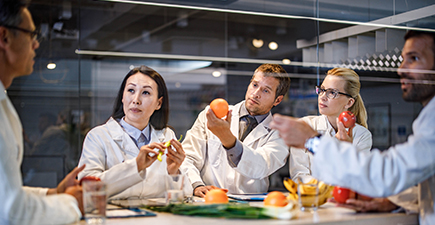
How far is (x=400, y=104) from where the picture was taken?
226cm

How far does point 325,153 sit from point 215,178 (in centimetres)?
124

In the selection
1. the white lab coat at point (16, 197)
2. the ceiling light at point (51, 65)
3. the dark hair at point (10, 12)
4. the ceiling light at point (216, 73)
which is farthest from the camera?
the ceiling light at point (216, 73)

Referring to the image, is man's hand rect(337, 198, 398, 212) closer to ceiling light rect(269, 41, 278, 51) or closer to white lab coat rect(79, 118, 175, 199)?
white lab coat rect(79, 118, 175, 199)

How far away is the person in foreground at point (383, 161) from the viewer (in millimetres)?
1483

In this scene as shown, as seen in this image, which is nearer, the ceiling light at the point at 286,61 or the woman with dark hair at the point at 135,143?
the woman with dark hair at the point at 135,143

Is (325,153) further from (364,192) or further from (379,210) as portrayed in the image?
(379,210)

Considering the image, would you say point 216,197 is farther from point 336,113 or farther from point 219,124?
point 336,113

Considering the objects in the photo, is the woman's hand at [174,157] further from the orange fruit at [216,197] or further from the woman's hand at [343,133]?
the woman's hand at [343,133]

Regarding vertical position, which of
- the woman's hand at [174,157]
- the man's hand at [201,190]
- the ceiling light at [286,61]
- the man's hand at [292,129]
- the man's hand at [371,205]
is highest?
the ceiling light at [286,61]

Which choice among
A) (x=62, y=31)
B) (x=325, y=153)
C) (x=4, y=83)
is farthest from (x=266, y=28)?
(x=4, y=83)

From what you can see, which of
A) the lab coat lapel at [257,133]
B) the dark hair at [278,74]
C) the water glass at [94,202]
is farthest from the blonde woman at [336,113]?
the water glass at [94,202]

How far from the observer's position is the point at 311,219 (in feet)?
4.99

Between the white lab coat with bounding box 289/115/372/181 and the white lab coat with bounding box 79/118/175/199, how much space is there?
858 millimetres

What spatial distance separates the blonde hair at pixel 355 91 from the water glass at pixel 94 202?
67.5 inches
